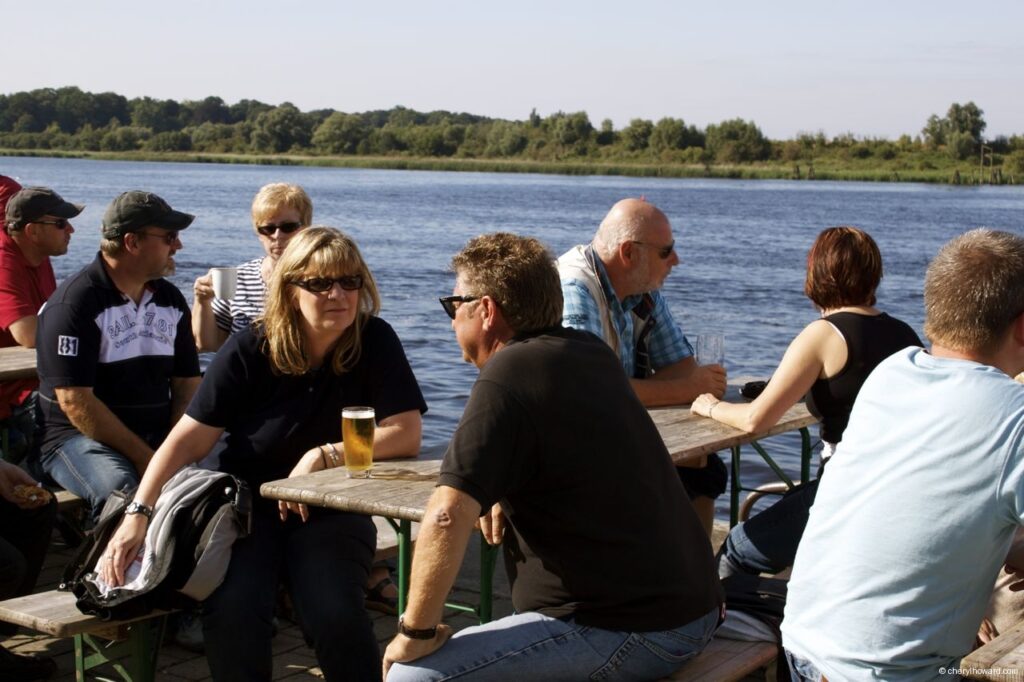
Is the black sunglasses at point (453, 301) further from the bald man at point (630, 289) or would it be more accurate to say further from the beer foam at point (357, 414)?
the bald man at point (630, 289)

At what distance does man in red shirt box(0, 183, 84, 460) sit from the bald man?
2.17 meters

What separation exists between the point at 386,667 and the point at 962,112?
10306 cm

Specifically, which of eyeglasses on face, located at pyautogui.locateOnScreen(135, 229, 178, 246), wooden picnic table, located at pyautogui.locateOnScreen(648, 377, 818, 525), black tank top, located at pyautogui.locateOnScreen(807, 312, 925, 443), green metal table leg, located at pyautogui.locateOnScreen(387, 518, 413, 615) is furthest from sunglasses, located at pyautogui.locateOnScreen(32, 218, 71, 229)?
black tank top, located at pyautogui.locateOnScreen(807, 312, 925, 443)

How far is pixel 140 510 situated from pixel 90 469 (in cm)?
100

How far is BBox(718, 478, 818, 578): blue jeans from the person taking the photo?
11.8ft

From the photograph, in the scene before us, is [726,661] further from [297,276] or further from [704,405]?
[297,276]

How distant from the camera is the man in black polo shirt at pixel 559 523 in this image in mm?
2369

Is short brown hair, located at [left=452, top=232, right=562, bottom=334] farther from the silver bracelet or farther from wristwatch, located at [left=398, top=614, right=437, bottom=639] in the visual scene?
the silver bracelet

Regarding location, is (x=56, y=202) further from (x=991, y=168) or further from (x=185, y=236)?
(x=991, y=168)

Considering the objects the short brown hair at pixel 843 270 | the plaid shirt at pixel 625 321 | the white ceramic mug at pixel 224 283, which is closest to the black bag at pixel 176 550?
the plaid shirt at pixel 625 321

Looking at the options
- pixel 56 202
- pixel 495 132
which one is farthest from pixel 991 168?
pixel 56 202

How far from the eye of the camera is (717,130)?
100 meters

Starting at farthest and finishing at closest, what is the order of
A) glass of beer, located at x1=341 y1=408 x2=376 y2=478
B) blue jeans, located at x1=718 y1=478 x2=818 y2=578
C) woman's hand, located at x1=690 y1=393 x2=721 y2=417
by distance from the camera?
1. woman's hand, located at x1=690 y1=393 x2=721 y2=417
2. blue jeans, located at x1=718 y1=478 x2=818 y2=578
3. glass of beer, located at x1=341 y1=408 x2=376 y2=478

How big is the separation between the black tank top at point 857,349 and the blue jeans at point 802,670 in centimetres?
130
